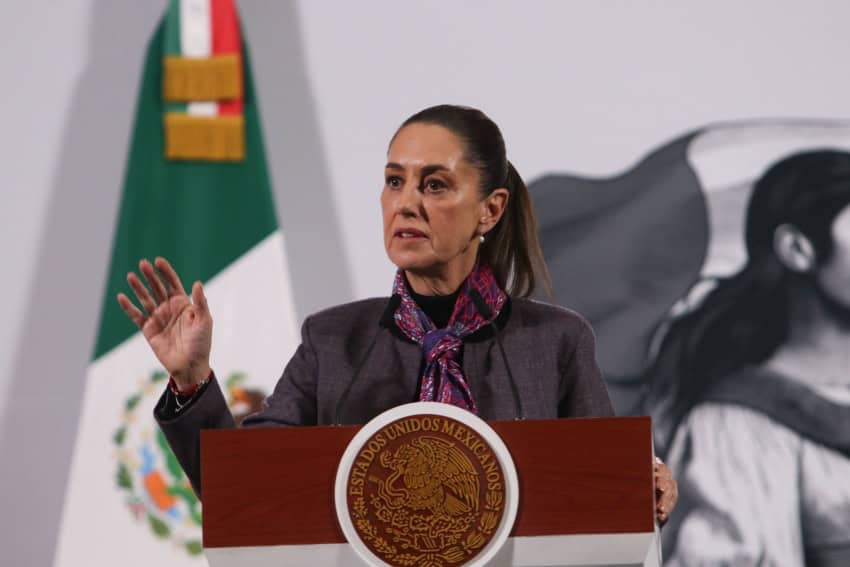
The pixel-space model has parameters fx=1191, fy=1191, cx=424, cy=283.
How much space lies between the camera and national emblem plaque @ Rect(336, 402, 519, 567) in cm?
157

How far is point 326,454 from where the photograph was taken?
1.61 m

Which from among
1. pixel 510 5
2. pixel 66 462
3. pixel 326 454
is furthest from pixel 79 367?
pixel 326 454

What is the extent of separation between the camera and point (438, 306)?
2176mm

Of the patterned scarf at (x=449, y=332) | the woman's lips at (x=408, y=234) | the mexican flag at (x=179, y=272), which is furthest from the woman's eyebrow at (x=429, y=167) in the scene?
the mexican flag at (x=179, y=272)

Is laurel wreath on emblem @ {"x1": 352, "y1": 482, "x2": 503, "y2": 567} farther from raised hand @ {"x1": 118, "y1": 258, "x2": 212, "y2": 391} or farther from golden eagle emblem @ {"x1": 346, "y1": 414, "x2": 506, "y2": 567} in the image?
raised hand @ {"x1": 118, "y1": 258, "x2": 212, "y2": 391}

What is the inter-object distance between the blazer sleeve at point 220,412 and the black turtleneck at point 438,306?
0.22 m

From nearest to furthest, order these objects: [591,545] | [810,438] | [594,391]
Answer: [591,545]
[594,391]
[810,438]

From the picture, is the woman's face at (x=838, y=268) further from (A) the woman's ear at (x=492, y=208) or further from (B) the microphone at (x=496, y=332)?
(B) the microphone at (x=496, y=332)

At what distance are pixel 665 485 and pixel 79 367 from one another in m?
2.39

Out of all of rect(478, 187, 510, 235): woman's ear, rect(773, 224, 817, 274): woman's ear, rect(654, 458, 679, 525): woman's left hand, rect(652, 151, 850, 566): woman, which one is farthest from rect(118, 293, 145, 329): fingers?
rect(773, 224, 817, 274): woman's ear

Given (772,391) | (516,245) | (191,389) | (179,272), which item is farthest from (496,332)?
(179,272)

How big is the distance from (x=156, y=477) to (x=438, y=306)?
1881 mm

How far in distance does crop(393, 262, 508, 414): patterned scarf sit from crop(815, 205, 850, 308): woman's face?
194 centimetres

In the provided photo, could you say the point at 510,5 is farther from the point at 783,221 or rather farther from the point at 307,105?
the point at 783,221
